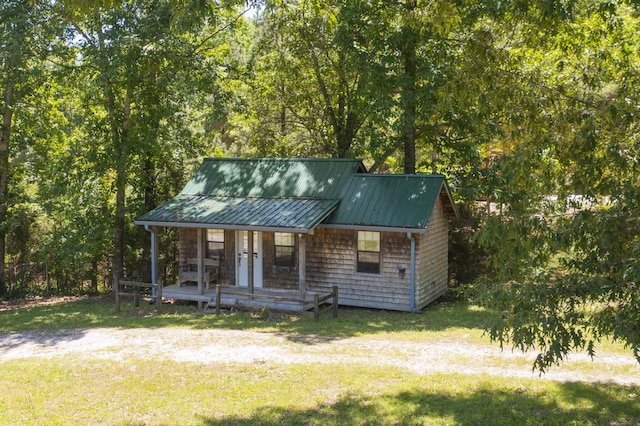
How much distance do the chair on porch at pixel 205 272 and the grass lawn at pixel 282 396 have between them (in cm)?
683

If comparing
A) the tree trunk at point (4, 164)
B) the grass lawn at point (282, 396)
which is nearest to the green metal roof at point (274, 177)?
the tree trunk at point (4, 164)

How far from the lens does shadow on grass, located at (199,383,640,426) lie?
8.10 meters

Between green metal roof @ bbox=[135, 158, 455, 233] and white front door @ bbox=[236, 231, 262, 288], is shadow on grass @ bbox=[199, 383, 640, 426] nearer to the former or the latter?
green metal roof @ bbox=[135, 158, 455, 233]

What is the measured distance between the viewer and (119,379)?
10305 millimetres

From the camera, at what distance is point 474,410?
27.8ft

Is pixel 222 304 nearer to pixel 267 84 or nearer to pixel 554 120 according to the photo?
pixel 267 84

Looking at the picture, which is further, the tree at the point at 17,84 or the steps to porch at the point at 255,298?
the tree at the point at 17,84

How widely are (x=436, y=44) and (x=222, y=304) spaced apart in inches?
393

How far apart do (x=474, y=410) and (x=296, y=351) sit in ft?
→ 14.9

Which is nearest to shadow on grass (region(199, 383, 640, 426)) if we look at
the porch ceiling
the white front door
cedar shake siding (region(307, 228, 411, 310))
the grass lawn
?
the grass lawn

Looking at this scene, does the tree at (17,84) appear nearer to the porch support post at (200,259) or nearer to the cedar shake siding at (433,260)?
the porch support post at (200,259)

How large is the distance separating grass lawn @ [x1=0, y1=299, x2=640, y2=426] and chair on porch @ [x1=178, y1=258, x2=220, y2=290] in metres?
6.83

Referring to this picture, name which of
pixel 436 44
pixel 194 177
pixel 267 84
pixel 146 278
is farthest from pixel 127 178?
pixel 436 44

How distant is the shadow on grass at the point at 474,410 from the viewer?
810 centimetres
